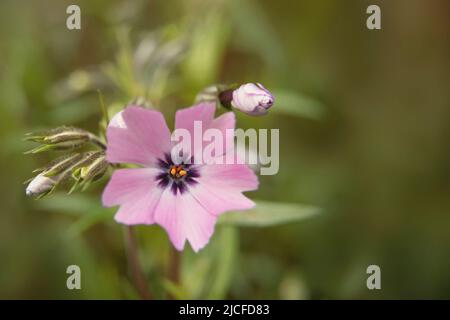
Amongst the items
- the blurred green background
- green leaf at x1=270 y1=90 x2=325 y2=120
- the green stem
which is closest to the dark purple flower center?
the green stem

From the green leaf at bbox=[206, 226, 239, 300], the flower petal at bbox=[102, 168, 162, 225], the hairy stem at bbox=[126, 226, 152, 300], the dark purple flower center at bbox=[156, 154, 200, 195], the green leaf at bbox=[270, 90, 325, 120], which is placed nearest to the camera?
the flower petal at bbox=[102, 168, 162, 225]

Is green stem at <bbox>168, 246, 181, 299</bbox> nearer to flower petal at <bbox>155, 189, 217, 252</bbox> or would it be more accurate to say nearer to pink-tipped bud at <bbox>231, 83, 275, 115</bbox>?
flower petal at <bbox>155, 189, 217, 252</bbox>

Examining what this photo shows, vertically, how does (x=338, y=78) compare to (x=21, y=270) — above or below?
above

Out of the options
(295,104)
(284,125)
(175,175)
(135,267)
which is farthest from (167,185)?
(284,125)

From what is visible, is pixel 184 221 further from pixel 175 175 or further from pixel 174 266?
pixel 174 266

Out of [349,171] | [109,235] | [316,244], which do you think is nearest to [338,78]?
[349,171]

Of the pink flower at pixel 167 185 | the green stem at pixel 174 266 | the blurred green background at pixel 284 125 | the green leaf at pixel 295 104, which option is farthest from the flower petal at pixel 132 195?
the green leaf at pixel 295 104
